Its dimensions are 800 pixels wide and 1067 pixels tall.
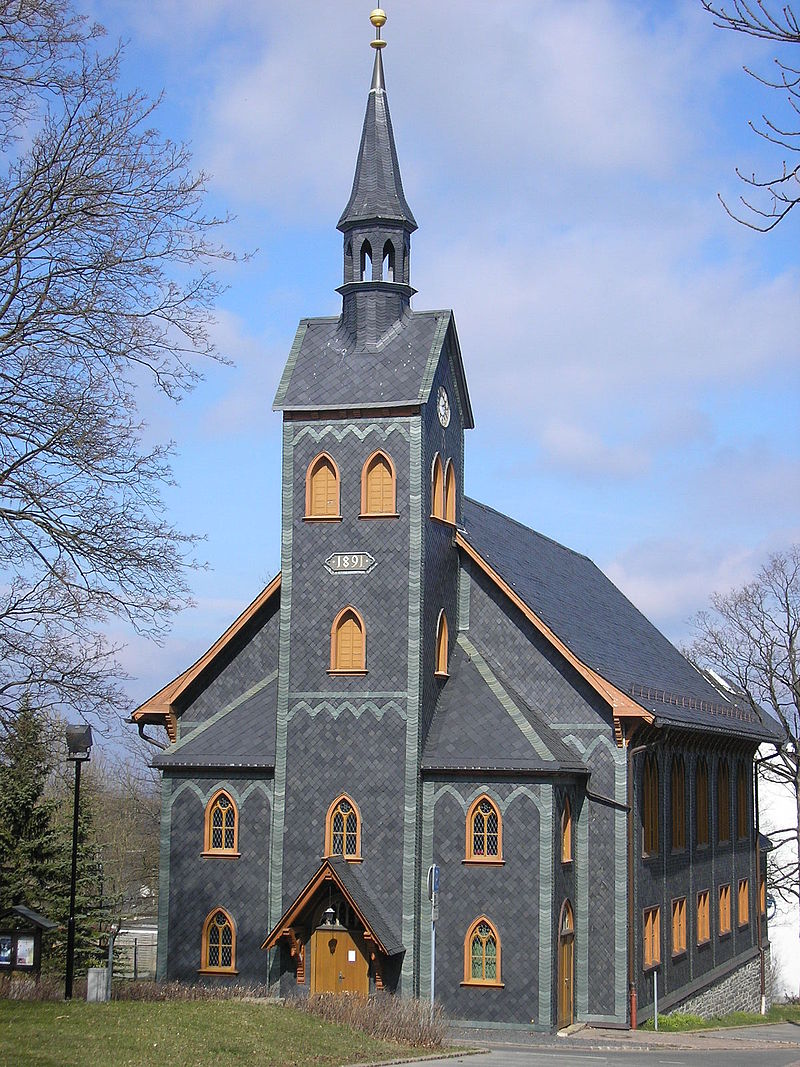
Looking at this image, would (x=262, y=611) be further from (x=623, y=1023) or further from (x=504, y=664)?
(x=623, y=1023)

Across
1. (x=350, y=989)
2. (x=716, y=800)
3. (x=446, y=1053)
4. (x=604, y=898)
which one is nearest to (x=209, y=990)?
(x=350, y=989)

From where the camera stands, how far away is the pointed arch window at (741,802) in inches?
1815

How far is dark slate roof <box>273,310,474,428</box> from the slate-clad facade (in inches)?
2.5

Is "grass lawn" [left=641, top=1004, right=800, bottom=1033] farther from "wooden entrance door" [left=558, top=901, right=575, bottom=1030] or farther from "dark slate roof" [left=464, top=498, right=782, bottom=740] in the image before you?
"dark slate roof" [left=464, top=498, right=782, bottom=740]

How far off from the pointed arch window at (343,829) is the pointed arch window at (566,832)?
178 inches

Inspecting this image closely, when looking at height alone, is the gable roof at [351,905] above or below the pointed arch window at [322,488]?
below

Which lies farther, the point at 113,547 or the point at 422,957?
the point at 422,957

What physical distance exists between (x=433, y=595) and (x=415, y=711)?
287 centimetres

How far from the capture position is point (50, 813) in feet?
127

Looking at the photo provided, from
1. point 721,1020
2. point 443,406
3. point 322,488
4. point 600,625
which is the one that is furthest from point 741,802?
point 322,488

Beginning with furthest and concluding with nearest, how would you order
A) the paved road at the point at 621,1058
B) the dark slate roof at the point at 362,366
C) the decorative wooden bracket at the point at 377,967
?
the dark slate roof at the point at 362,366 < the decorative wooden bracket at the point at 377,967 < the paved road at the point at 621,1058

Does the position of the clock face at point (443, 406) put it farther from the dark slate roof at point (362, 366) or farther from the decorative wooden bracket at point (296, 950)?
the decorative wooden bracket at point (296, 950)

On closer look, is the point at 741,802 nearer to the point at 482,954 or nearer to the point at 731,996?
the point at 731,996

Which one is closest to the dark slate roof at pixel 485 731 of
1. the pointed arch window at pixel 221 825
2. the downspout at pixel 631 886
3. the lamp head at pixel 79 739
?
the downspout at pixel 631 886
